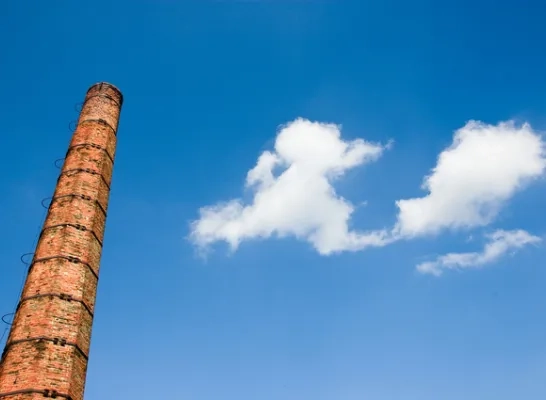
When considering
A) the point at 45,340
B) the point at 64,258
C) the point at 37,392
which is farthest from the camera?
the point at 64,258

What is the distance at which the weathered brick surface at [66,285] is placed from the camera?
8.16 meters

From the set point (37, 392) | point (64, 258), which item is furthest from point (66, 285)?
point (37, 392)

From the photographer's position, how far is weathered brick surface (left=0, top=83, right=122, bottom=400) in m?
8.16

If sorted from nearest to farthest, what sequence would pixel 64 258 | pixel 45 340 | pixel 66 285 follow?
1. pixel 45 340
2. pixel 66 285
3. pixel 64 258

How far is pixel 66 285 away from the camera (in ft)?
30.9

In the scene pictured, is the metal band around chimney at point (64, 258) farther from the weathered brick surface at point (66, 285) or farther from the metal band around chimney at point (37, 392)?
the metal band around chimney at point (37, 392)

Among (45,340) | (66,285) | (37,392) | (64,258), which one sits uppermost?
(64,258)

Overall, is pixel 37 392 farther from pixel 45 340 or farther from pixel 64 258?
pixel 64 258

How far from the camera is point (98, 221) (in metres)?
11.3

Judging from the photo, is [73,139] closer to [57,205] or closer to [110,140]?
[110,140]

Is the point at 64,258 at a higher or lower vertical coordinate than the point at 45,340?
higher

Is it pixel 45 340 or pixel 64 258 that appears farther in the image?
pixel 64 258

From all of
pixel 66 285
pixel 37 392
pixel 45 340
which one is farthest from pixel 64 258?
pixel 37 392

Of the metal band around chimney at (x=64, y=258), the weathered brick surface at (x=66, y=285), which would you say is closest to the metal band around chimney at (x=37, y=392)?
the weathered brick surface at (x=66, y=285)
